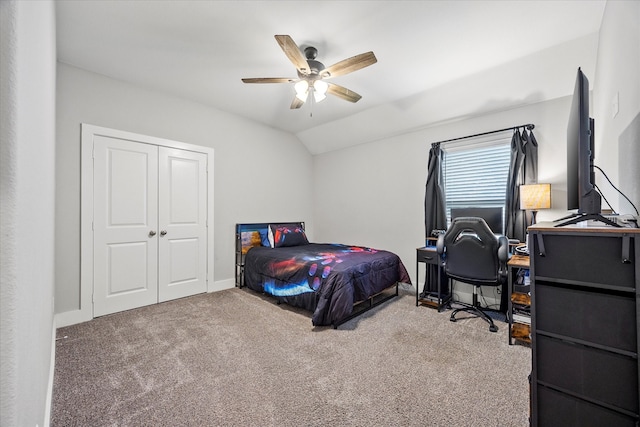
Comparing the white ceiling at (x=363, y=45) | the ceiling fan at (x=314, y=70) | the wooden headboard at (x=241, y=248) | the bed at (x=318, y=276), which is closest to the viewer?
the white ceiling at (x=363, y=45)

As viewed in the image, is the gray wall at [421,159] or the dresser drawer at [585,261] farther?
the gray wall at [421,159]

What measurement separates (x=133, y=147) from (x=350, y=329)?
3.27 meters

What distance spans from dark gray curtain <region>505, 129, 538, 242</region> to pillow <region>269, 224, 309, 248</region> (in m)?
2.90

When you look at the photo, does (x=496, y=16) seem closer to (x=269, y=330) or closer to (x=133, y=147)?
(x=269, y=330)

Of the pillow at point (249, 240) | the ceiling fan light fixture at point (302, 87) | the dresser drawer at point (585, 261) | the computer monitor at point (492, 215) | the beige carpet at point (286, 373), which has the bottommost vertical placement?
the beige carpet at point (286, 373)

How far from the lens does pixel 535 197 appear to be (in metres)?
2.75

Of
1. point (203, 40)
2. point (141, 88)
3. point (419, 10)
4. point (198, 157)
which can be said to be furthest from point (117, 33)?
point (419, 10)

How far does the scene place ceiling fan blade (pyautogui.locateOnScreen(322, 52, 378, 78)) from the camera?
219cm

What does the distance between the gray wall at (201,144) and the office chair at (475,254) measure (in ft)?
9.92

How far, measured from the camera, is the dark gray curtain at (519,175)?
118 inches

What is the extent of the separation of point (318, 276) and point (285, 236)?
5.21 ft

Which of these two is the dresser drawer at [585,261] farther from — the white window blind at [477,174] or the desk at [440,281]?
the white window blind at [477,174]

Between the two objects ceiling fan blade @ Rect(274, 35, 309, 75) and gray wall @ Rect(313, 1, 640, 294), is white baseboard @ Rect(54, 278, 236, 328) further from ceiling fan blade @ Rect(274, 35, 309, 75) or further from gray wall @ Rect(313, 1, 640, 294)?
gray wall @ Rect(313, 1, 640, 294)

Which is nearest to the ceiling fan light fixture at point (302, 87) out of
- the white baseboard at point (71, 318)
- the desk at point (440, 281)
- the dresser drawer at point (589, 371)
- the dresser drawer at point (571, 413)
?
the desk at point (440, 281)
